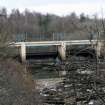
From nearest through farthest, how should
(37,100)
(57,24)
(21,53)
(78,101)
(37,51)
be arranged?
(78,101) → (37,100) → (21,53) → (37,51) → (57,24)

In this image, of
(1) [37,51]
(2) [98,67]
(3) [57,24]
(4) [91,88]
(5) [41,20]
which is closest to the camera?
(4) [91,88]

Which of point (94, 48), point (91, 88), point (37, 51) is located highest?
point (94, 48)

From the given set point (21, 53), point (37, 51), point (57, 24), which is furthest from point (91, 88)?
point (57, 24)

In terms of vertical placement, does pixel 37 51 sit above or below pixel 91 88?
below

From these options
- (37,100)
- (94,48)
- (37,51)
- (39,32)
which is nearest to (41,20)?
(39,32)

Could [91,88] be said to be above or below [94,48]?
below

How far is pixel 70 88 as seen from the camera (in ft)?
7.77

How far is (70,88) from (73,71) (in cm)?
13

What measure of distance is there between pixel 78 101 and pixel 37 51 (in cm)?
2921

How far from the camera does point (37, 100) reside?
10.1 m

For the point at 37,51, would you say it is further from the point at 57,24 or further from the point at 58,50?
the point at 57,24

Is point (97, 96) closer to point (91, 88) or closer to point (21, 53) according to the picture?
point (91, 88)

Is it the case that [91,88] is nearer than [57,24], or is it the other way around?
[91,88]

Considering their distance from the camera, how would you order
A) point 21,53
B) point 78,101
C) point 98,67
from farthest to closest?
1. point 21,53
2. point 78,101
3. point 98,67
